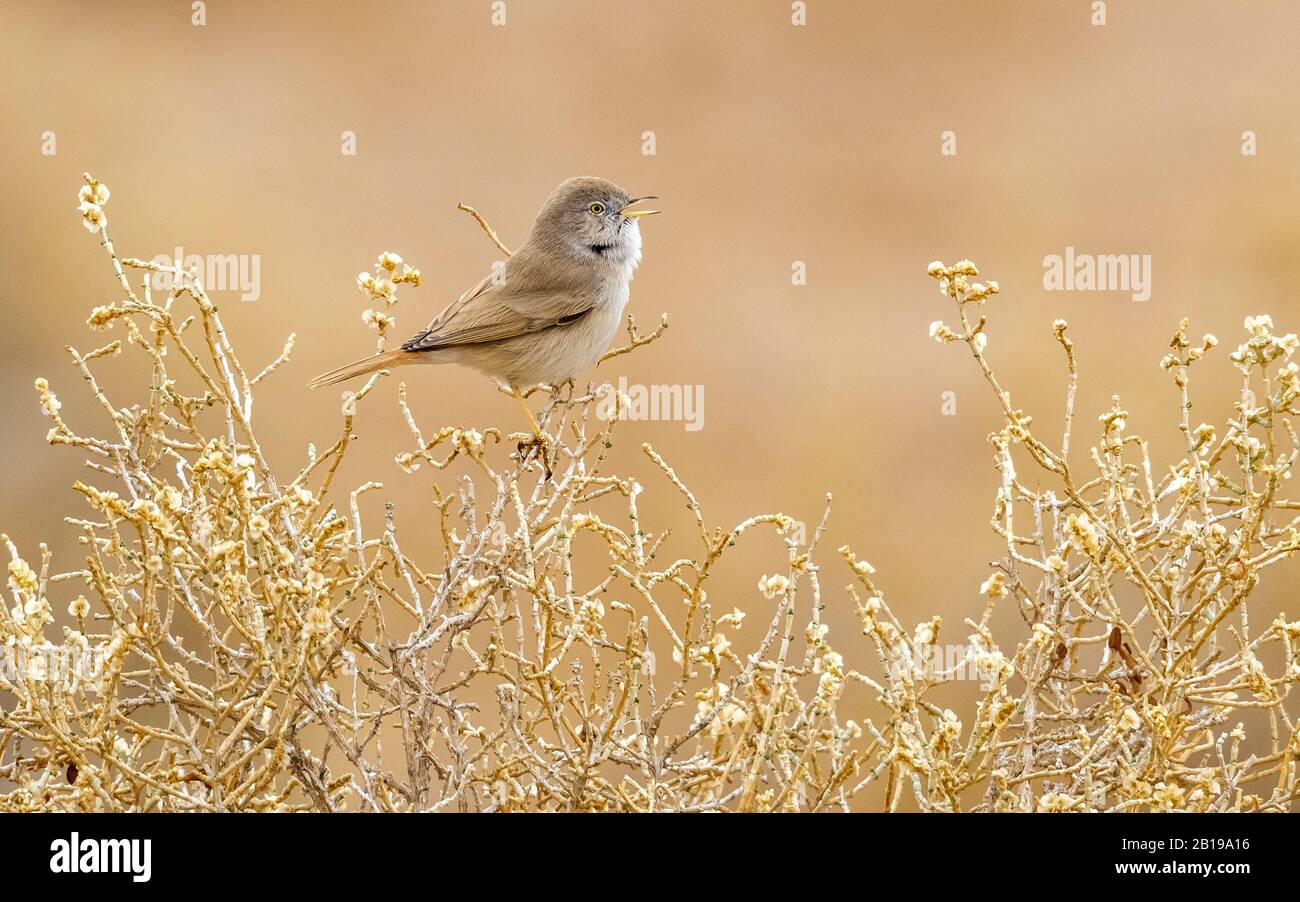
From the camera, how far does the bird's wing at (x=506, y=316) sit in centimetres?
443

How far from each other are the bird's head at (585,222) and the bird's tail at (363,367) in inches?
30.1

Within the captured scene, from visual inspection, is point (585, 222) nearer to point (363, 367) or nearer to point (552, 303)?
point (552, 303)

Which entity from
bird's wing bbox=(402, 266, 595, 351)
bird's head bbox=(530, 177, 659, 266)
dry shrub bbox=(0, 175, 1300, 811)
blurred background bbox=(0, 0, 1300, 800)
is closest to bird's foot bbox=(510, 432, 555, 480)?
dry shrub bbox=(0, 175, 1300, 811)

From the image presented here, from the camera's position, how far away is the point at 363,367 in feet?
13.4

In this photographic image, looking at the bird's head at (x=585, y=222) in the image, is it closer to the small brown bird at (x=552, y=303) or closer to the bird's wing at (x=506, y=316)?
the small brown bird at (x=552, y=303)

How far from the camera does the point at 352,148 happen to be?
12664 mm

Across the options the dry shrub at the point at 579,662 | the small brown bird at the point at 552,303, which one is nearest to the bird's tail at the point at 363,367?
the small brown bird at the point at 552,303

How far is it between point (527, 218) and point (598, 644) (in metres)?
9.93

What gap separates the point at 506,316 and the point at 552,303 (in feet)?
0.55

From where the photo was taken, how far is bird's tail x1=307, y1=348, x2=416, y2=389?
3953 millimetres

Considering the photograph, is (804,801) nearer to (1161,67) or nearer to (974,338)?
(974,338)

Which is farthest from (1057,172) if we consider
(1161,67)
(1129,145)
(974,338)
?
(974,338)

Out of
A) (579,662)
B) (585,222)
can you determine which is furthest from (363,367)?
(579,662)

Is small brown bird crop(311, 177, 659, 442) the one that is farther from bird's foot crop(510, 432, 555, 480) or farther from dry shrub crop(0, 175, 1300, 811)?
dry shrub crop(0, 175, 1300, 811)
